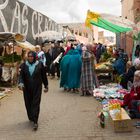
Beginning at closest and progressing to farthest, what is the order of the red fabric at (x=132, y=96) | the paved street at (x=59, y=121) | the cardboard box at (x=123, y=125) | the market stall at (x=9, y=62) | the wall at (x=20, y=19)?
1. the paved street at (x=59, y=121)
2. the cardboard box at (x=123, y=125)
3. the red fabric at (x=132, y=96)
4. the market stall at (x=9, y=62)
5. the wall at (x=20, y=19)

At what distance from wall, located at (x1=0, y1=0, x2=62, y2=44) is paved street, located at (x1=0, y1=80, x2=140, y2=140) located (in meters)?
8.77

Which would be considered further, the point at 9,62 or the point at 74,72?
the point at 9,62

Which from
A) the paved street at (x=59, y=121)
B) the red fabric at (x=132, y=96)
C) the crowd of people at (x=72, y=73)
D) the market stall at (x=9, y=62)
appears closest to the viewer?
the paved street at (x=59, y=121)

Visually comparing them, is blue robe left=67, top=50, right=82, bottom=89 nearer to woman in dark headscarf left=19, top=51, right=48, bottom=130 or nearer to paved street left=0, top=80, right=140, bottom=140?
paved street left=0, top=80, right=140, bottom=140

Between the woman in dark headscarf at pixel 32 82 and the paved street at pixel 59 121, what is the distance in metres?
0.44

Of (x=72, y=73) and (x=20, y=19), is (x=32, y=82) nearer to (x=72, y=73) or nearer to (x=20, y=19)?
(x=72, y=73)

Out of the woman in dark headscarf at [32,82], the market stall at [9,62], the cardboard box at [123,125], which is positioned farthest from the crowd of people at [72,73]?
the market stall at [9,62]

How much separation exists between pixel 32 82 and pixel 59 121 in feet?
3.82

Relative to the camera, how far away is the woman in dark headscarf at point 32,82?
9148mm

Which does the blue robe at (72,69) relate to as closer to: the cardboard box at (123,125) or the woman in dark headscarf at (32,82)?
the woman in dark headscarf at (32,82)

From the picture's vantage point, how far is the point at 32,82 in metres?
9.22

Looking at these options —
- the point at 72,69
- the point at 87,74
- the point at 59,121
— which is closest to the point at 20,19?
the point at 72,69

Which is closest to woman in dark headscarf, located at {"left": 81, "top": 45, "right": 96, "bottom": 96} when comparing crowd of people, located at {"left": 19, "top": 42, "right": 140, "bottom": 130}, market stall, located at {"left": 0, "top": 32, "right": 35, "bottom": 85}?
crowd of people, located at {"left": 19, "top": 42, "right": 140, "bottom": 130}

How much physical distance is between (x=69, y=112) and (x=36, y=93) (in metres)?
1.87
